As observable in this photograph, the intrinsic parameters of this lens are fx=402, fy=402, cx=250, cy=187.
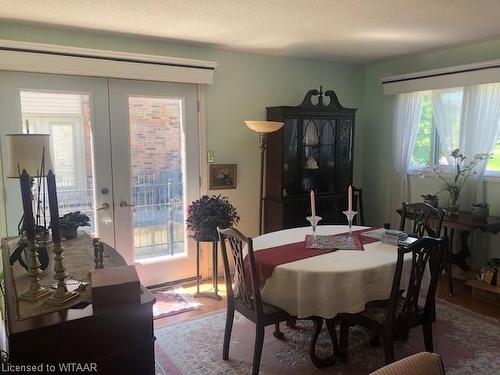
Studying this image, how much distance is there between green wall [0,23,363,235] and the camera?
3887 mm

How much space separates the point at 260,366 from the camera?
8.34ft

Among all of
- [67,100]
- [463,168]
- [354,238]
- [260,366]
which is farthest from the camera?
[463,168]

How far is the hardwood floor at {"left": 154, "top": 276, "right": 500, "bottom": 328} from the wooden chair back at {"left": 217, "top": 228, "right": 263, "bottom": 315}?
0.83 metres

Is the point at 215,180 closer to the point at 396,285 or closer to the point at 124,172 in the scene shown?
the point at 124,172

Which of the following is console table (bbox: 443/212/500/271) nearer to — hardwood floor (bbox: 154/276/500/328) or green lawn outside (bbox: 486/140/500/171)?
hardwood floor (bbox: 154/276/500/328)

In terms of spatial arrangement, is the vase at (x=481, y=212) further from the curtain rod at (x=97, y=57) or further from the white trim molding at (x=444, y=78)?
the curtain rod at (x=97, y=57)

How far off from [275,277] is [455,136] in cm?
277

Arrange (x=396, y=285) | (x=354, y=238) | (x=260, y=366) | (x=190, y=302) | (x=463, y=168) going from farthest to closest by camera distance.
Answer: (x=463, y=168) → (x=190, y=302) → (x=354, y=238) → (x=260, y=366) → (x=396, y=285)

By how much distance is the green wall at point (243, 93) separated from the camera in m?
3.89

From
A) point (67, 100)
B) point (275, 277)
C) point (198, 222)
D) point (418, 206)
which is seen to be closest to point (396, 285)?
point (275, 277)

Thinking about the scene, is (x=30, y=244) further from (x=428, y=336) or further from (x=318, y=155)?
(x=318, y=155)

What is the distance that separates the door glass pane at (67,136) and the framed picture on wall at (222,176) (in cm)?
114

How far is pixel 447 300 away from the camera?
11.6 ft

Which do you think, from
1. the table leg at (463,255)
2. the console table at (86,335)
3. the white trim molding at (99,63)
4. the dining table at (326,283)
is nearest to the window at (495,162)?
the table leg at (463,255)
